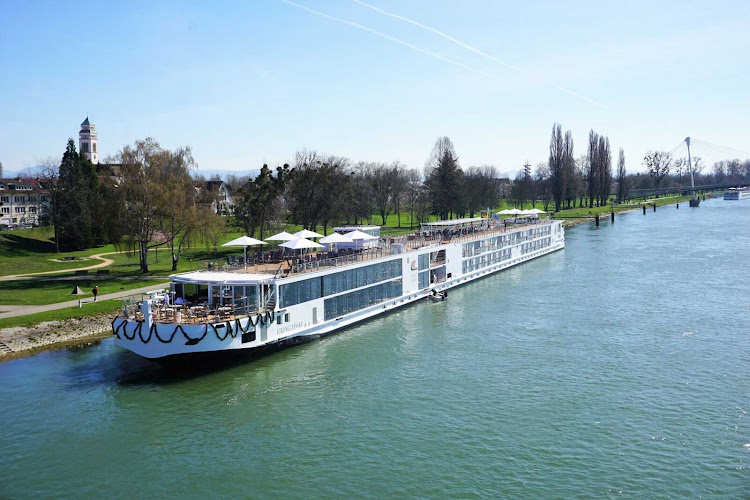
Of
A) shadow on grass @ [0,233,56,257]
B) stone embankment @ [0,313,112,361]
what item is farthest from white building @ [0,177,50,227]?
stone embankment @ [0,313,112,361]

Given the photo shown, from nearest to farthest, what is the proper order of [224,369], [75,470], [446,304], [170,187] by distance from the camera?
[75,470], [224,369], [446,304], [170,187]

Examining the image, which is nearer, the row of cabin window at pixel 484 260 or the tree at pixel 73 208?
the row of cabin window at pixel 484 260

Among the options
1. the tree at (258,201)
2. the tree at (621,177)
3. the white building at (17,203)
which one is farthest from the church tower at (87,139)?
the tree at (621,177)

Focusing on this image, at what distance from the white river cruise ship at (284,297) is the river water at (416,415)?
154 centimetres

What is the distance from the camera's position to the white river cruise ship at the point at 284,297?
100ft

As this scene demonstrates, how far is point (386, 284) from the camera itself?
45.3m

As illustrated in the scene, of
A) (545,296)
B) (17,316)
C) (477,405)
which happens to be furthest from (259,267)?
(545,296)

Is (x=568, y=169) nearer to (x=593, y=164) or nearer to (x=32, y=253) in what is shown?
(x=593, y=164)

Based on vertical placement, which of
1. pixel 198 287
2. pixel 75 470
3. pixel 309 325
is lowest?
pixel 75 470

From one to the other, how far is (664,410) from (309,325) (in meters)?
19.8

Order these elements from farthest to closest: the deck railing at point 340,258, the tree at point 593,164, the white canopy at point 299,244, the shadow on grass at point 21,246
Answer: the tree at point 593,164, the shadow on grass at point 21,246, the white canopy at point 299,244, the deck railing at point 340,258

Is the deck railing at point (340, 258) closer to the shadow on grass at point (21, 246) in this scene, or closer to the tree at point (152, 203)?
the tree at point (152, 203)

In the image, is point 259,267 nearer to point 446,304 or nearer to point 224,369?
point 224,369

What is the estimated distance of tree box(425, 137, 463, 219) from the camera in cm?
10856
